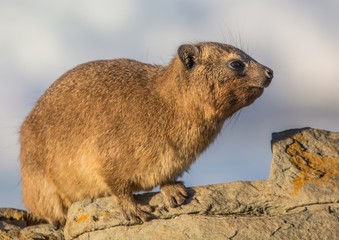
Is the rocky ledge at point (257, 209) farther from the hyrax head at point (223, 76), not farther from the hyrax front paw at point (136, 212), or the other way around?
the hyrax head at point (223, 76)

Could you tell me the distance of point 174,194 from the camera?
13289mm

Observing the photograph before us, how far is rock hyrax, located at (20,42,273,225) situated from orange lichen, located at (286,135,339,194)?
4.37 feet

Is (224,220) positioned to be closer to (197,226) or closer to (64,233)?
(197,226)

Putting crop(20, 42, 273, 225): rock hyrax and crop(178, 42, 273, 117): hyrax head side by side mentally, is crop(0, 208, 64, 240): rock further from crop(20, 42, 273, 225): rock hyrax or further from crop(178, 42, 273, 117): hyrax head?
crop(178, 42, 273, 117): hyrax head

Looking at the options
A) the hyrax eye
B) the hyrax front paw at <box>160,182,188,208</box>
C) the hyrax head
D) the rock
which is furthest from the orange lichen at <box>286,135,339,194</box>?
the rock

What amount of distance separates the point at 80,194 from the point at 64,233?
30.6 inches

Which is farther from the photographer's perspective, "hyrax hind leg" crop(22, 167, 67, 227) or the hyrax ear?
"hyrax hind leg" crop(22, 167, 67, 227)

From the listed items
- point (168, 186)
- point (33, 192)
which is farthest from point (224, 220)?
point (33, 192)

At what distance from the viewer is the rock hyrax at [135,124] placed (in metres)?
13.6

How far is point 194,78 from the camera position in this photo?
13.8 metres

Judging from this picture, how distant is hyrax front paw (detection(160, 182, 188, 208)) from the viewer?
1316cm

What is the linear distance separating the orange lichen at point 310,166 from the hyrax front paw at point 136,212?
2.60 metres

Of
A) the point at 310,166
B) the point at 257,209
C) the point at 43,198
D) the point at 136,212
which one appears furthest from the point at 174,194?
the point at 43,198

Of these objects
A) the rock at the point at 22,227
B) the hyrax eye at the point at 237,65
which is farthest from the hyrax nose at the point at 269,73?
the rock at the point at 22,227
